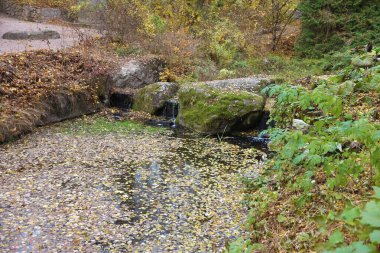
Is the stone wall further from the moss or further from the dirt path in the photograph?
the moss

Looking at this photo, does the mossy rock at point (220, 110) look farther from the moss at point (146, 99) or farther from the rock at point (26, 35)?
the rock at point (26, 35)

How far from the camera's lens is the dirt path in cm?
1419

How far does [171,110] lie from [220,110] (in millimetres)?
2220

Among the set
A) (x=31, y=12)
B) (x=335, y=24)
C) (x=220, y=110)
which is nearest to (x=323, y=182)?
(x=220, y=110)

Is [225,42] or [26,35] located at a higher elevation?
[225,42]

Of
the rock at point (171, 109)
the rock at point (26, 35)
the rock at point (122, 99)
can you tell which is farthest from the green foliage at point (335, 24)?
the rock at point (26, 35)

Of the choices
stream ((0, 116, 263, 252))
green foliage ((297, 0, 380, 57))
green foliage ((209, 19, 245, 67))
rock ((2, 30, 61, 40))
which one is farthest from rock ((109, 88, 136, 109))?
green foliage ((297, 0, 380, 57))

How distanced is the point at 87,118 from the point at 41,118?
57.3 inches

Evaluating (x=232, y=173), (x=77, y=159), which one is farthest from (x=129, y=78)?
(x=232, y=173)

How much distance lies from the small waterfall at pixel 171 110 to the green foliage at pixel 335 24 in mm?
7231

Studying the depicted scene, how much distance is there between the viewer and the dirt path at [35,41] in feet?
46.6

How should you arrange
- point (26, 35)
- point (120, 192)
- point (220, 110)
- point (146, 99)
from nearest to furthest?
point (120, 192) → point (220, 110) → point (146, 99) → point (26, 35)

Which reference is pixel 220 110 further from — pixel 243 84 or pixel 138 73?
pixel 138 73

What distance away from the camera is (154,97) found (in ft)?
38.5
